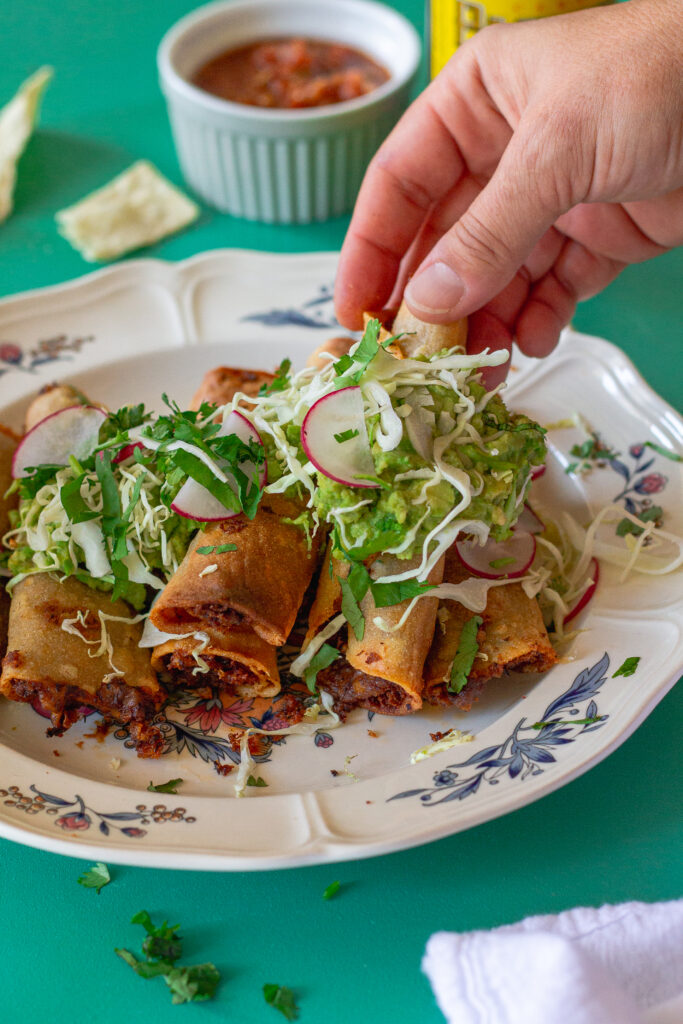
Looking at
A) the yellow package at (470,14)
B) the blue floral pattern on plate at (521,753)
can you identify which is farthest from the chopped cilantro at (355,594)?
the yellow package at (470,14)

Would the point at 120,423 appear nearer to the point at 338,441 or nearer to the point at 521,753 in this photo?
the point at 338,441

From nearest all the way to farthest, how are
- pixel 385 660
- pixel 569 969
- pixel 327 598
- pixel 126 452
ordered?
pixel 569 969 → pixel 385 660 → pixel 327 598 → pixel 126 452

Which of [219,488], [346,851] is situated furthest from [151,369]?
[346,851]

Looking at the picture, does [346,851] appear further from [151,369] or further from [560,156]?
[151,369]

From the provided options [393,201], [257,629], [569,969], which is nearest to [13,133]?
[393,201]

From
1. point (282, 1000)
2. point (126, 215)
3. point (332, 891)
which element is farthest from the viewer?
point (126, 215)

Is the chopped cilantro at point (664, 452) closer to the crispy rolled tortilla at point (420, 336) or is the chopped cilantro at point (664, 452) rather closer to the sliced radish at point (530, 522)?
the sliced radish at point (530, 522)
